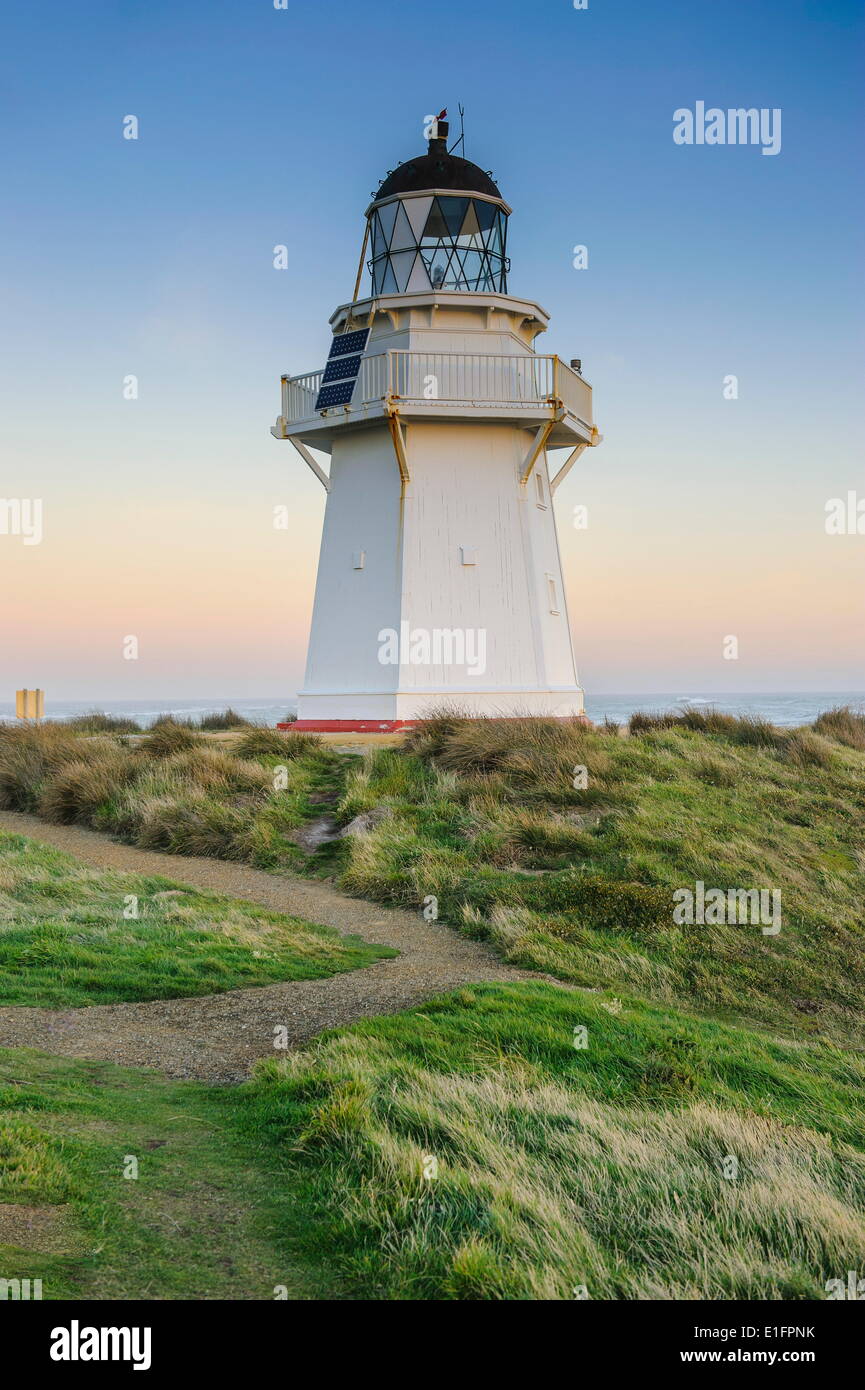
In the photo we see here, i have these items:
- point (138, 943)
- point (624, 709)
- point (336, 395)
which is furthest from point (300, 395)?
point (624, 709)

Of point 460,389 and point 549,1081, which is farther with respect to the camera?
point 460,389

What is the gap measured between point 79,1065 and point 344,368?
54.0ft

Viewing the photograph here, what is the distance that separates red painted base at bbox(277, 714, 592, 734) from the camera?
1914cm

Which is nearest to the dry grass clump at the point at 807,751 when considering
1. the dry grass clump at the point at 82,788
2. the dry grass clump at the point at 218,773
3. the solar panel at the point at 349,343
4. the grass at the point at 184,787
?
the grass at the point at 184,787

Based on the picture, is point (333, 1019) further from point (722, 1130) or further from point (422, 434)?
point (422, 434)

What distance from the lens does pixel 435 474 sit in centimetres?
1977

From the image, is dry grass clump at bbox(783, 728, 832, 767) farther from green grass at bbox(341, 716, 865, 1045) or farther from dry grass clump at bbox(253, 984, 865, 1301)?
dry grass clump at bbox(253, 984, 865, 1301)

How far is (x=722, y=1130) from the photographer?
566 centimetres

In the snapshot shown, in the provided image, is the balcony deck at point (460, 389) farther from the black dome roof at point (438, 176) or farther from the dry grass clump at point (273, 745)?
the dry grass clump at point (273, 745)

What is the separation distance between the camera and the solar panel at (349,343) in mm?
20453

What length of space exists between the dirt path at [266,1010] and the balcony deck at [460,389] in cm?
1089

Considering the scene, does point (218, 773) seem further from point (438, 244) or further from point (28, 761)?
point (438, 244)

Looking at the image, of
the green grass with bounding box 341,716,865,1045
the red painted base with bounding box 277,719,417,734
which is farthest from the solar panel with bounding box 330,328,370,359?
the green grass with bounding box 341,716,865,1045

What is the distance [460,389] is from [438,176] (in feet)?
15.2
